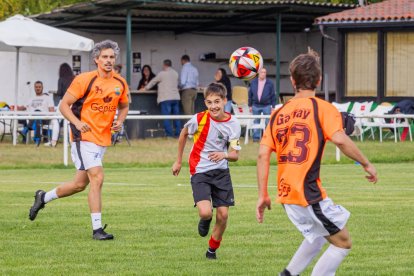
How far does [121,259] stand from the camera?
33.7 ft

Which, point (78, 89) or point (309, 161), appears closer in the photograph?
point (309, 161)

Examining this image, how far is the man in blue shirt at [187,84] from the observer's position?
31.7 meters

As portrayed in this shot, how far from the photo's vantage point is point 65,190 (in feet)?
40.2

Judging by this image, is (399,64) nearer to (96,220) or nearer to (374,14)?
(374,14)

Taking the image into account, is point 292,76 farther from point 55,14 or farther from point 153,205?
point 55,14

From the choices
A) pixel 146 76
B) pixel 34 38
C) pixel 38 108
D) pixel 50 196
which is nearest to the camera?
pixel 50 196

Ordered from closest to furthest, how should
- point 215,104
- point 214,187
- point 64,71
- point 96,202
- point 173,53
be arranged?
point 215,104 < point 214,187 < point 96,202 < point 64,71 < point 173,53

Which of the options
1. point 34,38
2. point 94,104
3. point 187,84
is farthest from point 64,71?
point 94,104

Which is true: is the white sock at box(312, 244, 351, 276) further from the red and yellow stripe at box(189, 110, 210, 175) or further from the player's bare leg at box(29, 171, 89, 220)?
the player's bare leg at box(29, 171, 89, 220)

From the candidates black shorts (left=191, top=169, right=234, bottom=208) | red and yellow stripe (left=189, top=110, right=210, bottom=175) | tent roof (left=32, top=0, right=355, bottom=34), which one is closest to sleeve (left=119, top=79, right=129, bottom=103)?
red and yellow stripe (left=189, top=110, right=210, bottom=175)

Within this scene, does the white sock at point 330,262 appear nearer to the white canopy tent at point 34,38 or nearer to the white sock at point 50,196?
the white sock at point 50,196

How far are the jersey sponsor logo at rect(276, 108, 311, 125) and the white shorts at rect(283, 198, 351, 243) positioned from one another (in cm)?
54

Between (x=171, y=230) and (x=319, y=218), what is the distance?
4.66m

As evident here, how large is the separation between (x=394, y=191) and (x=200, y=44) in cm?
1962
